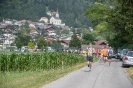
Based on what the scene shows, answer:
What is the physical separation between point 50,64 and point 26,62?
3544 mm

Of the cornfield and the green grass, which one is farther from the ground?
the cornfield

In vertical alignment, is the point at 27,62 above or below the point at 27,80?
above

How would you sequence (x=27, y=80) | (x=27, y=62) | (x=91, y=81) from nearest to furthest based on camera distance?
(x=91, y=81) < (x=27, y=80) < (x=27, y=62)

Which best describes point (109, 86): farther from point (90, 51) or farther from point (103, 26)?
point (103, 26)

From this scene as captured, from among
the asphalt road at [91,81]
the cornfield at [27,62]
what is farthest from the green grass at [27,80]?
the cornfield at [27,62]

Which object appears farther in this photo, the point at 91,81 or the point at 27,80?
the point at 27,80

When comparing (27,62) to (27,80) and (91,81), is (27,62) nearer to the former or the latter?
(27,80)

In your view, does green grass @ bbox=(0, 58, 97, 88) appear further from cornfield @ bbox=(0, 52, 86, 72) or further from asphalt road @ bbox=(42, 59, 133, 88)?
cornfield @ bbox=(0, 52, 86, 72)

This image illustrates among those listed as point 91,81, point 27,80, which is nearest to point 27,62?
point 27,80

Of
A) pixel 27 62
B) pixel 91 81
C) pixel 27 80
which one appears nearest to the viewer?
pixel 91 81

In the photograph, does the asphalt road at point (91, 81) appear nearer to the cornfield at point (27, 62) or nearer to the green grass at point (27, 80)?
the green grass at point (27, 80)

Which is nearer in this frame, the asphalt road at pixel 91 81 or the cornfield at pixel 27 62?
the asphalt road at pixel 91 81

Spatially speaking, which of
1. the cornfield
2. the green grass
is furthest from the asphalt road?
the cornfield

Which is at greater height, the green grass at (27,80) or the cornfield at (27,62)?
the cornfield at (27,62)
